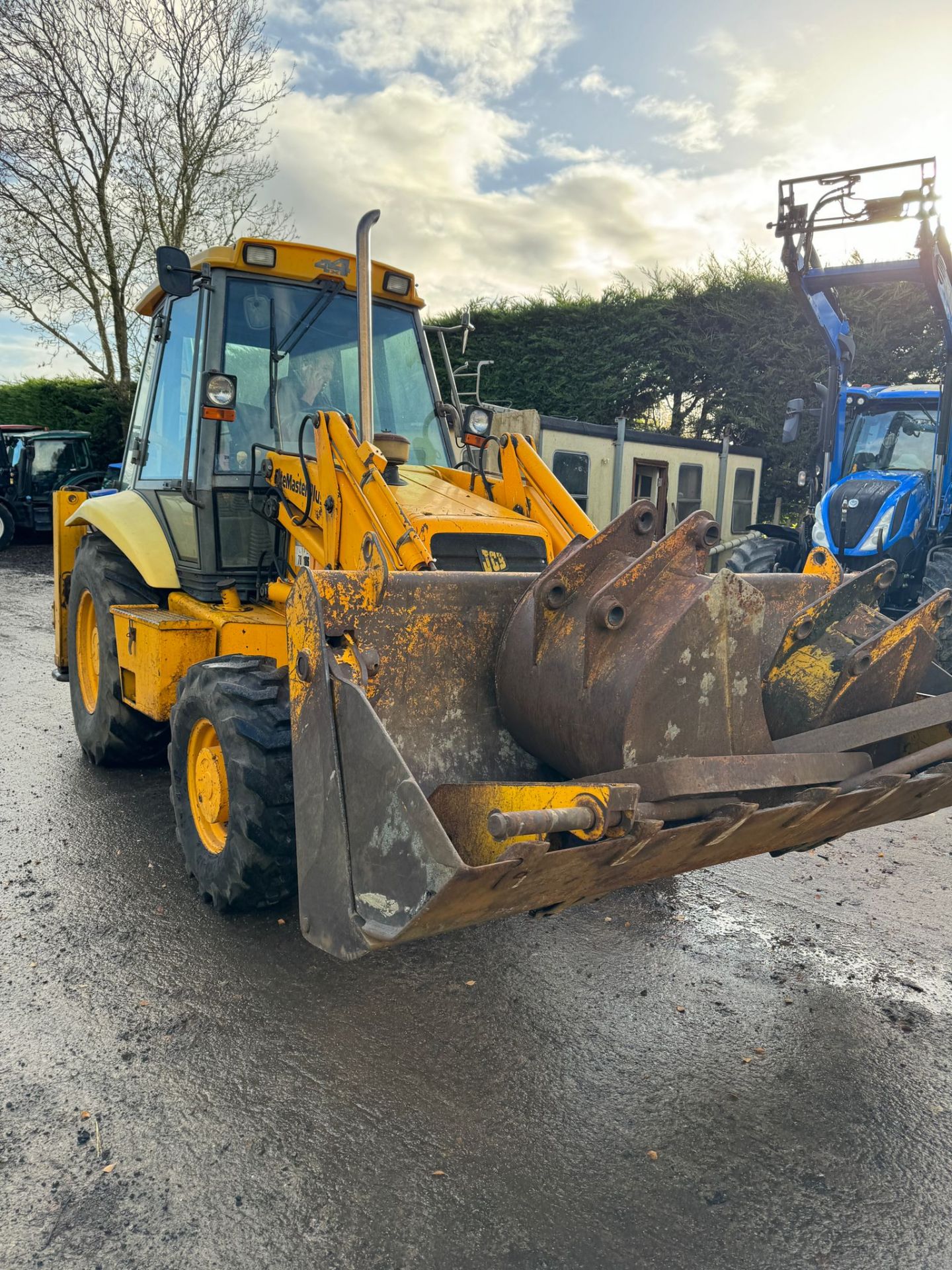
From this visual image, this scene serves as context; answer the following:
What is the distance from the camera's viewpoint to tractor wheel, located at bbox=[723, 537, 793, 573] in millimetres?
9945

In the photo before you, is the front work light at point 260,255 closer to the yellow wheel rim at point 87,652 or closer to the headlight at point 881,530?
the yellow wheel rim at point 87,652

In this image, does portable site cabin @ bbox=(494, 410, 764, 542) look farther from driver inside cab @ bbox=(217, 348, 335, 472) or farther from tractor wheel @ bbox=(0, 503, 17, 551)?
tractor wheel @ bbox=(0, 503, 17, 551)

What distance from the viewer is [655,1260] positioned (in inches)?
86.0

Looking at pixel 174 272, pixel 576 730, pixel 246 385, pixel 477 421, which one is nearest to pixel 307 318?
pixel 246 385

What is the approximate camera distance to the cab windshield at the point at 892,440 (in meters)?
9.73

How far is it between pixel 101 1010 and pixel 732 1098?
2.04 meters

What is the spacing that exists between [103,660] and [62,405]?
67.6ft

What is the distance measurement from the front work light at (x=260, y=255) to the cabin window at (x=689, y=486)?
35.0 feet

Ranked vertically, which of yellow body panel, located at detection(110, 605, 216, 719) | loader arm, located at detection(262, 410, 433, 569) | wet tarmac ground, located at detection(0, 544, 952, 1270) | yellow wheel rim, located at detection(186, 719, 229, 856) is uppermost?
loader arm, located at detection(262, 410, 433, 569)

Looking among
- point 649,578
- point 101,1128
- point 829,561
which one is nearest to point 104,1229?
point 101,1128

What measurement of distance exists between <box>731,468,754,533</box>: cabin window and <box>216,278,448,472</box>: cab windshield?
11.3 metres

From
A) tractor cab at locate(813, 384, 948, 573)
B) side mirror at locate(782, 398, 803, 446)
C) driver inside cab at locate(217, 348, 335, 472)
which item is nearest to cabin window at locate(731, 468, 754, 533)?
tractor cab at locate(813, 384, 948, 573)

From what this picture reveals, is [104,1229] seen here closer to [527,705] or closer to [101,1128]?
[101,1128]

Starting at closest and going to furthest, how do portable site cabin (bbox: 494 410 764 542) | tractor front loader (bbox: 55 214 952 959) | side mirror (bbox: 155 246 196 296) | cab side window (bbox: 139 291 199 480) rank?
tractor front loader (bbox: 55 214 952 959) < side mirror (bbox: 155 246 196 296) < cab side window (bbox: 139 291 199 480) < portable site cabin (bbox: 494 410 764 542)
